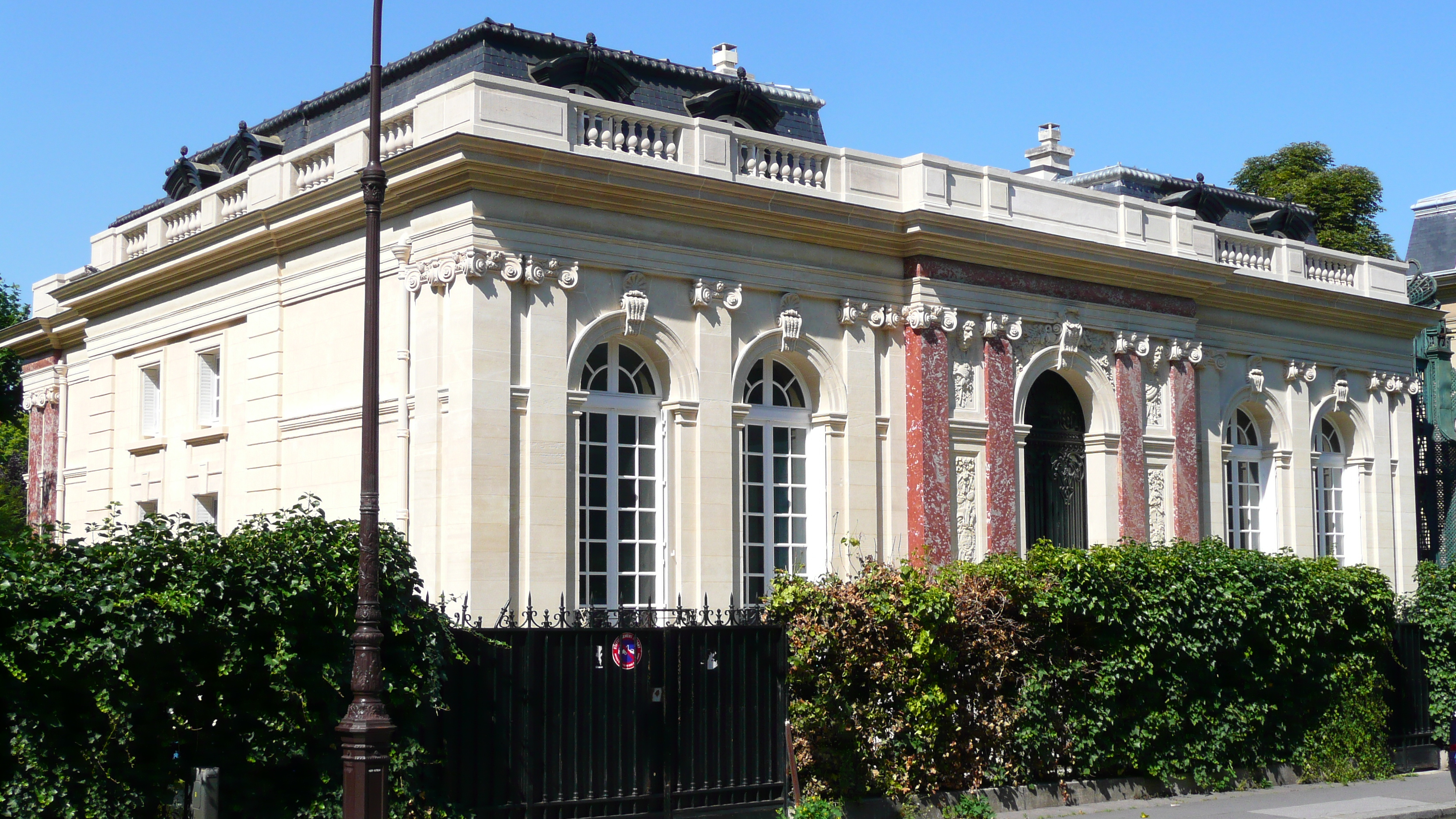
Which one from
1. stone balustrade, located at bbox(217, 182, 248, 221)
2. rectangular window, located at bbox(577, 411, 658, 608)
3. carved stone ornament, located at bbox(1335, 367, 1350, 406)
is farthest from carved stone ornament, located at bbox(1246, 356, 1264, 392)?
stone balustrade, located at bbox(217, 182, 248, 221)

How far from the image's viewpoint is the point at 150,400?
26000 mm

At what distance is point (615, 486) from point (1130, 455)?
927 centimetres

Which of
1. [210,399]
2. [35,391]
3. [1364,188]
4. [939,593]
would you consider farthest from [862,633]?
[1364,188]

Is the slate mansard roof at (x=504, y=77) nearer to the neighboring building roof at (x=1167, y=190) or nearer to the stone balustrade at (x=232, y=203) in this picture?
the stone balustrade at (x=232, y=203)

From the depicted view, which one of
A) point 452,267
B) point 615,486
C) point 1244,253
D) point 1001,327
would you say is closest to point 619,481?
point 615,486

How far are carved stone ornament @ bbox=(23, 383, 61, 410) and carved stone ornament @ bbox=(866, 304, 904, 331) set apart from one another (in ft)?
57.7

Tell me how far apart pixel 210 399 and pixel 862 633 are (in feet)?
41.9

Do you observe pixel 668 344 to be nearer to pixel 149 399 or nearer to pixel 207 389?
pixel 207 389

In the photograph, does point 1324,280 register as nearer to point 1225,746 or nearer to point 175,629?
point 1225,746

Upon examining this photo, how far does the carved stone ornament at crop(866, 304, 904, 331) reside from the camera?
22891mm

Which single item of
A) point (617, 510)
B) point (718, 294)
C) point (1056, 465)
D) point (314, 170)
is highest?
point (314, 170)

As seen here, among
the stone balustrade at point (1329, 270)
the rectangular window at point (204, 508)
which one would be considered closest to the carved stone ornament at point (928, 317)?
the stone balustrade at point (1329, 270)

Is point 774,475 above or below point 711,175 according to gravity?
below

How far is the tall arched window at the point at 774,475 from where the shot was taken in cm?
2184
